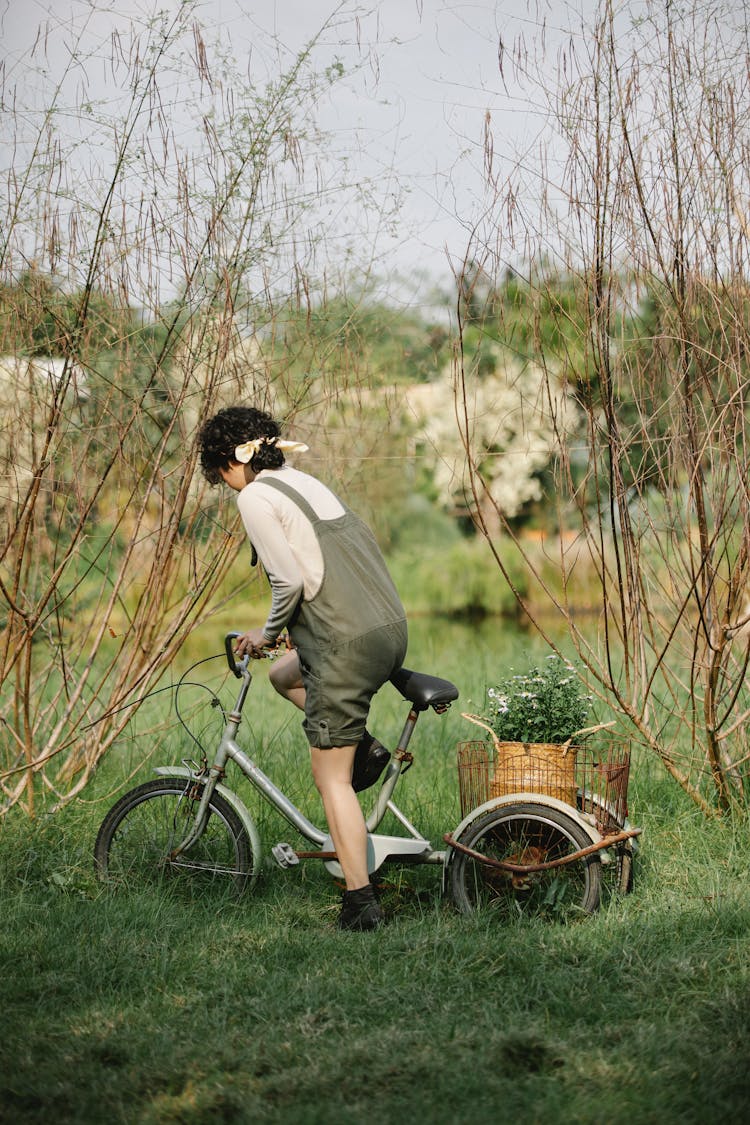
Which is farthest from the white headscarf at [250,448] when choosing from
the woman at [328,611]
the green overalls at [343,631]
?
the green overalls at [343,631]

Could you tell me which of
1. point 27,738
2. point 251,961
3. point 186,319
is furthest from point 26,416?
point 251,961

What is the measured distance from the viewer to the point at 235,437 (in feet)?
12.3

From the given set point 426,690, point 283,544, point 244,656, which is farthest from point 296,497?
point 426,690

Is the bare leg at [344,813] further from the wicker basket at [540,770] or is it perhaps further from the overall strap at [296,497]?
the overall strap at [296,497]

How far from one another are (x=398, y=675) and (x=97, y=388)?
5.86 ft

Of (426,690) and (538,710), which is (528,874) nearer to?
(538,710)

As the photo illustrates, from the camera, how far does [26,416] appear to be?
4582 mm

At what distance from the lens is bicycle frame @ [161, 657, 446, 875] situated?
3.83 meters

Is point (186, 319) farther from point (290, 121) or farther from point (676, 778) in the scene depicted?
point (676, 778)

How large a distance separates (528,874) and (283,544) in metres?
Answer: 1.31

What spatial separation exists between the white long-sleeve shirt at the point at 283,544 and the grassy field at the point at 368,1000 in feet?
3.36

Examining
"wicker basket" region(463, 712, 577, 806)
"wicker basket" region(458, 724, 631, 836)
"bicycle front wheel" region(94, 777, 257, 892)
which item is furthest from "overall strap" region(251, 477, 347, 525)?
"bicycle front wheel" region(94, 777, 257, 892)

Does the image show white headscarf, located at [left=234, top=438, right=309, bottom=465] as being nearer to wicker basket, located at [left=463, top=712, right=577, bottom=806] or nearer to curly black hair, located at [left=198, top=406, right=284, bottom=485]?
curly black hair, located at [left=198, top=406, right=284, bottom=485]

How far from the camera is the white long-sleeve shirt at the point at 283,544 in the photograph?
3.56 m
